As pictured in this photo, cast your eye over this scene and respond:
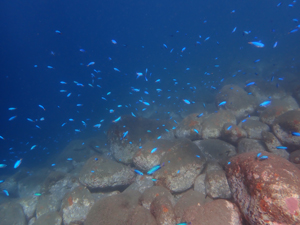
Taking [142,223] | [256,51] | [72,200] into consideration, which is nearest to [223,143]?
[142,223]

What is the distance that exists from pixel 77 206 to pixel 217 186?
6.50 meters

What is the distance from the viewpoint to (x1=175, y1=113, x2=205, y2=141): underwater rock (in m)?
7.97

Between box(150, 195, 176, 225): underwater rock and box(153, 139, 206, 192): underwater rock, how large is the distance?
136cm

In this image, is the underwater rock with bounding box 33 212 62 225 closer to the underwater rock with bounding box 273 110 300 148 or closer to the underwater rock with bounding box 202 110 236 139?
the underwater rock with bounding box 202 110 236 139

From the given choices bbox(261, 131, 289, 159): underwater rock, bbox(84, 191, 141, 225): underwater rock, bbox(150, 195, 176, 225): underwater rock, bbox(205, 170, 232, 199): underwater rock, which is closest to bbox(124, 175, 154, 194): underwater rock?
bbox(84, 191, 141, 225): underwater rock

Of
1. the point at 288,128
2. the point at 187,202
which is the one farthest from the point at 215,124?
the point at 187,202

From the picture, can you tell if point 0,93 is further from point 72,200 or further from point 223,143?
point 223,143

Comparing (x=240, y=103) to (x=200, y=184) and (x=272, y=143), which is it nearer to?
(x=272, y=143)

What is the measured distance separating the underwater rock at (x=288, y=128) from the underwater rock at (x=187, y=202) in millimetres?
4057

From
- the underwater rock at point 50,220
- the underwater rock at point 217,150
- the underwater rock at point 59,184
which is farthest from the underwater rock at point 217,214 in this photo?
the underwater rock at point 59,184

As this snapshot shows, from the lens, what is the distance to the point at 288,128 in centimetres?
550

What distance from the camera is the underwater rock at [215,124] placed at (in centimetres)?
739

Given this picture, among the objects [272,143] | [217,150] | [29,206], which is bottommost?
[29,206]

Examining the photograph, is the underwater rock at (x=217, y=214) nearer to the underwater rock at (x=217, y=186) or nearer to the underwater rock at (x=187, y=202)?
the underwater rock at (x=187, y=202)
